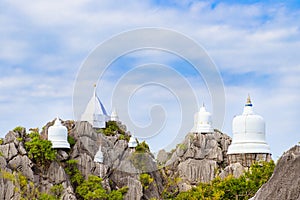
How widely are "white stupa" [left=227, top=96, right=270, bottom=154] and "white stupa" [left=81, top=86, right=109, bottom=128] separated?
36.7 ft

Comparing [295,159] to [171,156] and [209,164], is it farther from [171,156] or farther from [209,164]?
[171,156]

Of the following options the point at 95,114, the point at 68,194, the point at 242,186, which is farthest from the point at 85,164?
the point at 242,186

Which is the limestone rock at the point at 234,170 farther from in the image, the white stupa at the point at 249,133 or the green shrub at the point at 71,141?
the green shrub at the point at 71,141

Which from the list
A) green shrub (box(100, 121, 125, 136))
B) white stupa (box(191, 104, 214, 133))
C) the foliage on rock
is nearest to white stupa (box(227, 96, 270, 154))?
white stupa (box(191, 104, 214, 133))

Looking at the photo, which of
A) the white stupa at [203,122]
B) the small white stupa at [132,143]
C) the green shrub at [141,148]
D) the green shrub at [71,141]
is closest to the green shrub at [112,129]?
the small white stupa at [132,143]

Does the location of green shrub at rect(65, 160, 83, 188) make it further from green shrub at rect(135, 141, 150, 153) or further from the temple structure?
the temple structure

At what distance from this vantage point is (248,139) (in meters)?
38.9

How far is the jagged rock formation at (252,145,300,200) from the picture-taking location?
9.98 meters

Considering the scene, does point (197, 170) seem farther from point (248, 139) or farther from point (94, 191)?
point (94, 191)

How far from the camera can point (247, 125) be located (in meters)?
38.9

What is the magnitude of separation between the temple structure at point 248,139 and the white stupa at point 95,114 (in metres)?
11.0

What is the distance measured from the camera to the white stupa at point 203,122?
1789 inches

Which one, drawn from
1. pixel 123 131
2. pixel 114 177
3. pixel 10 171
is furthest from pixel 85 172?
pixel 123 131

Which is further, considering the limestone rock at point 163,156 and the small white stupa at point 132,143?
the limestone rock at point 163,156
